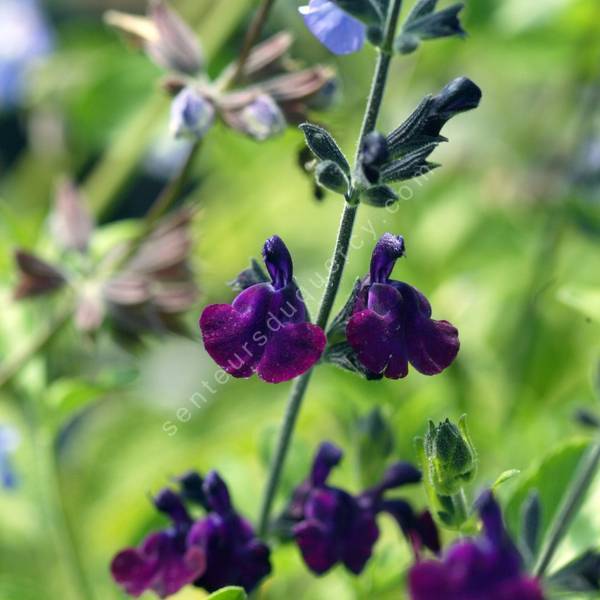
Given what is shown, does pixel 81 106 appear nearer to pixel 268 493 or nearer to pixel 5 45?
pixel 5 45

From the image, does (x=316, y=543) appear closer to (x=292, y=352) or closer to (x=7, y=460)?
(x=292, y=352)

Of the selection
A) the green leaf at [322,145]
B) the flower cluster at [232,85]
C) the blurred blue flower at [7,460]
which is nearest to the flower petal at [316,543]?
the green leaf at [322,145]

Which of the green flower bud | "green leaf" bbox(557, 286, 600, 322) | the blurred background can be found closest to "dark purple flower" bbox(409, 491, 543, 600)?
the green flower bud

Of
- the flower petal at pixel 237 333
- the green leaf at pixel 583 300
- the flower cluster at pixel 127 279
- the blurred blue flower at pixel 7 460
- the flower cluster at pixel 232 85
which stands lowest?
the blurred blue flower at pixel 7 460

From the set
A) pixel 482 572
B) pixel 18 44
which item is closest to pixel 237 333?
pixel 482 572

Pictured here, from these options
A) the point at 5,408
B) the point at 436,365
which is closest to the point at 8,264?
the point at 5,408

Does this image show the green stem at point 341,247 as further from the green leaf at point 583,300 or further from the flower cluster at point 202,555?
the green leaf at point 583,300
